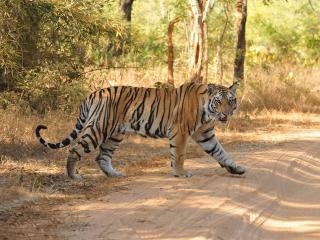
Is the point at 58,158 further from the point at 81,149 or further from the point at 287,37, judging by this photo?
the point at 287,37

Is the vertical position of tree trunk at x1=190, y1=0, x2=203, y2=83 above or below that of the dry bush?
above

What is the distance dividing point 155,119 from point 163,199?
72.7 inches

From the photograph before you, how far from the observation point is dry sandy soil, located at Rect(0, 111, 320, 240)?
6.17 meters

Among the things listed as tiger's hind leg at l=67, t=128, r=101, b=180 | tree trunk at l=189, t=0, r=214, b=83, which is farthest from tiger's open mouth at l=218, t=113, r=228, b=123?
tree trunk at l=189, t=0, r=214, b=83

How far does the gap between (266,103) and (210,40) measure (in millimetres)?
2999

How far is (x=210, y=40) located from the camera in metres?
19.4

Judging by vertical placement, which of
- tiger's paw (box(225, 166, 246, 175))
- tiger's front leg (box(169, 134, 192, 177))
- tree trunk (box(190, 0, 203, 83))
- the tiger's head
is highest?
tree trunk (box(190, 0, 203, 83))

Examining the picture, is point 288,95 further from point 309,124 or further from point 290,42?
point 290,42

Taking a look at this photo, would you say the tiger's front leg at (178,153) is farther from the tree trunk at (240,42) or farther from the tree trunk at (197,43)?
the tree trunk at (240,42)

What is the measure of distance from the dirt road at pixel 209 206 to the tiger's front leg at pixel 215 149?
0.15m

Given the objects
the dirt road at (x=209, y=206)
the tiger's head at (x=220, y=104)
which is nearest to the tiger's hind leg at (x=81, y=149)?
the dirt road at (x=209, y=206)

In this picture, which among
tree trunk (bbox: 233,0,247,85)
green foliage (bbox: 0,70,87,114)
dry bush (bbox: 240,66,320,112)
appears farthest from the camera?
tree trunk (bbox: 233,0,247,85)

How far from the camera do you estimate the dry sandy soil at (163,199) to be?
6.17 metres

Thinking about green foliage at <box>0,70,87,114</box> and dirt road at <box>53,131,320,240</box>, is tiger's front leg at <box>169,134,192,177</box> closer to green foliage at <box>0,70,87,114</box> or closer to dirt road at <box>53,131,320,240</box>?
dirt road at <box>53,131,320,240</box>
